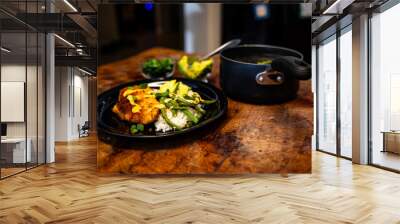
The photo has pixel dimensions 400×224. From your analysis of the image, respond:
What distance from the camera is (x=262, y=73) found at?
5.33 meters

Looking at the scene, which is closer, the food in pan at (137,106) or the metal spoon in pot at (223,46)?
the food in pan at (137,106)

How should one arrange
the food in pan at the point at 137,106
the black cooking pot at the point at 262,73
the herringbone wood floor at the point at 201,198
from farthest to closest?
the black cooking pot at the point at 262,73 < the food in pan at the point at 137,106 < the herringbone wood floor at the point at 201,198

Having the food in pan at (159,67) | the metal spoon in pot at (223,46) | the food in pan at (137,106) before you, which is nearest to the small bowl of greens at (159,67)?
the food in pan at (159,67)

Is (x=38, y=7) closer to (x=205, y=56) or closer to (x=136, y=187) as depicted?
(x=205, y=56)

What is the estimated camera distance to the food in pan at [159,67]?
17.7ft

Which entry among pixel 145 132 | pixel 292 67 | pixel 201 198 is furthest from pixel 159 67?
pixel 201 198

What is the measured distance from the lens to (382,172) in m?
6.00

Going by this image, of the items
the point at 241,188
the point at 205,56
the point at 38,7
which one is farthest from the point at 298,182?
the point at 38,7

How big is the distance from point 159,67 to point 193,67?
0.47 metres

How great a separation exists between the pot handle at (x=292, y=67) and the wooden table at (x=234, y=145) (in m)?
0.13

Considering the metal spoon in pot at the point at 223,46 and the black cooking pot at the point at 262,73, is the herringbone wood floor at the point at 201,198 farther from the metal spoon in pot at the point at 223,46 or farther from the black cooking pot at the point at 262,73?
the metal spoon in pot at the point at 223,46

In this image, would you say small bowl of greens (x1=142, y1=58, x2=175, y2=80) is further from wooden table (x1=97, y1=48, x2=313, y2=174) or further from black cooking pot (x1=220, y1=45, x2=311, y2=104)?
black cooking pot (x1=220, y1=45, x2=311, y2=104)

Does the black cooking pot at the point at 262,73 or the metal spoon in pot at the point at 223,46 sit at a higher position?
the metal spoon in pot at the point at 223,46

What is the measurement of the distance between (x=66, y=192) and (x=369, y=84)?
532cm
